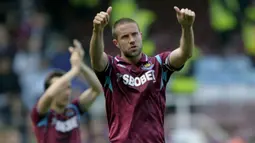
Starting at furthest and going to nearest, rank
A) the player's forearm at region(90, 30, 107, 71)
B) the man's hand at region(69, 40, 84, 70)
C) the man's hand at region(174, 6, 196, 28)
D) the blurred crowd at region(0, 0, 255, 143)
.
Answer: the blurred crowd at region(0, 0, 255, 143) → the man's hand at region(69, 40, 84, 70) → the player's forearm at region(90, 30, 107, 71) → the man's hand at region(174, 6, 196, 28)

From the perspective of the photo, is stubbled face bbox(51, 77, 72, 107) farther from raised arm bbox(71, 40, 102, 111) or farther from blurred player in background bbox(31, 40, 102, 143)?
raised arm bbox(71, 40, 102, 111)

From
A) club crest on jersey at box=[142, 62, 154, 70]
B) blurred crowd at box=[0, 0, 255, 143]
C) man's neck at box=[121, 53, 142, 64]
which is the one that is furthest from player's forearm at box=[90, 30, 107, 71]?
blurred crowd at box=[0, 0, 255, 143]

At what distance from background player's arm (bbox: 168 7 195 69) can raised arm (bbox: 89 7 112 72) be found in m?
0.61

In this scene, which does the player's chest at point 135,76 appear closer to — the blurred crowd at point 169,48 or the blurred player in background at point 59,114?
the blurred player in background at point 59,114

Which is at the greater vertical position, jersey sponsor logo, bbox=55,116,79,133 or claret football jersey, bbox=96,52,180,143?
claret football jersey, bbox=96,52,180,143

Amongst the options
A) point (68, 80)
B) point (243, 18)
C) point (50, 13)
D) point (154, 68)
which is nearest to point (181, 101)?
→ point (243, 18)

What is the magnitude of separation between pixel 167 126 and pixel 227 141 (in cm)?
108

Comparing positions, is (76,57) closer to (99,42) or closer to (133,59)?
(133,59)

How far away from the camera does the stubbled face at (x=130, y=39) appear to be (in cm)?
783

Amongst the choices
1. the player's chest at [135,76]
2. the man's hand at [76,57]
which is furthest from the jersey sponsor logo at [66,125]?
the player's chest at [135,76]

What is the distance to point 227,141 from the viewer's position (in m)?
15.1

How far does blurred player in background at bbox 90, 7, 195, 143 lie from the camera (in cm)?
784

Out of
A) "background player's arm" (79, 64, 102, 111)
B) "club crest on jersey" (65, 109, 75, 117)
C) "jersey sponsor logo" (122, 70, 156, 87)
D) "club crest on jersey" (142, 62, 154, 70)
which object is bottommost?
"club crest on jersey" (65, 109, 75, 117)

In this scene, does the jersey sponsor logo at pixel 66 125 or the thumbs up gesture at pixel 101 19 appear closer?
the thumbs up gesture at pixel 101 19
